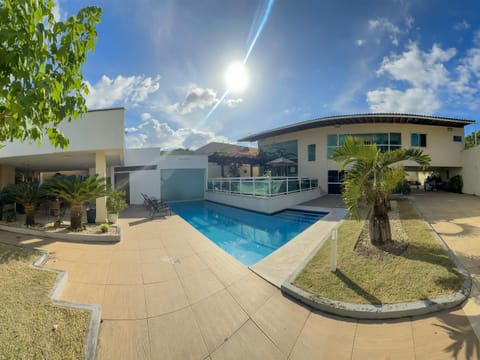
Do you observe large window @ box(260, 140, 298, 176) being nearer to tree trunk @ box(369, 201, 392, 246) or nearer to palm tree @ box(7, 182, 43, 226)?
tree trunk @ box(369, 201, 392, 246)

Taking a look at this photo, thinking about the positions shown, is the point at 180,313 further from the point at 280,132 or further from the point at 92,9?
the point at 280,132

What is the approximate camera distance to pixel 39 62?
1.96 meters

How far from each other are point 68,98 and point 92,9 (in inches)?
42.3

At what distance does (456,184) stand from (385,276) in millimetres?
20113

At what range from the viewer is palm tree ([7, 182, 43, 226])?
743 centimetres

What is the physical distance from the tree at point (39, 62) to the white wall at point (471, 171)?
22283 mm

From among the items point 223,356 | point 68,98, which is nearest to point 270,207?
point 223,356

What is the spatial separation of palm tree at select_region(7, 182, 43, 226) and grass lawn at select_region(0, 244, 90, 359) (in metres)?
5.22

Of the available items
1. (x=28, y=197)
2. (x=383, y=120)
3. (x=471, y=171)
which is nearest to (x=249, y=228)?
(x=28, y=197)

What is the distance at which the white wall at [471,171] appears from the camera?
1459cm

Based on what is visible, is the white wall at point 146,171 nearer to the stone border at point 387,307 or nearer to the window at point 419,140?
the stone border at point 387,307

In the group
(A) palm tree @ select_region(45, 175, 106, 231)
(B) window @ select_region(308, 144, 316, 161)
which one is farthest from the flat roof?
(A) palm tree @ select_region(45, 175, 106, 231)

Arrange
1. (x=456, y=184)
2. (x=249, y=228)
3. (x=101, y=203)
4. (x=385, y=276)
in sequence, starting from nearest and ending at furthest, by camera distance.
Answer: (x=385, y=276)
(x=101, y=203)
(x=249, y=228)
(x=456, y=184)

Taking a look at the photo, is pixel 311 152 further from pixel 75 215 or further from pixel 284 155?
pixel 75 215
